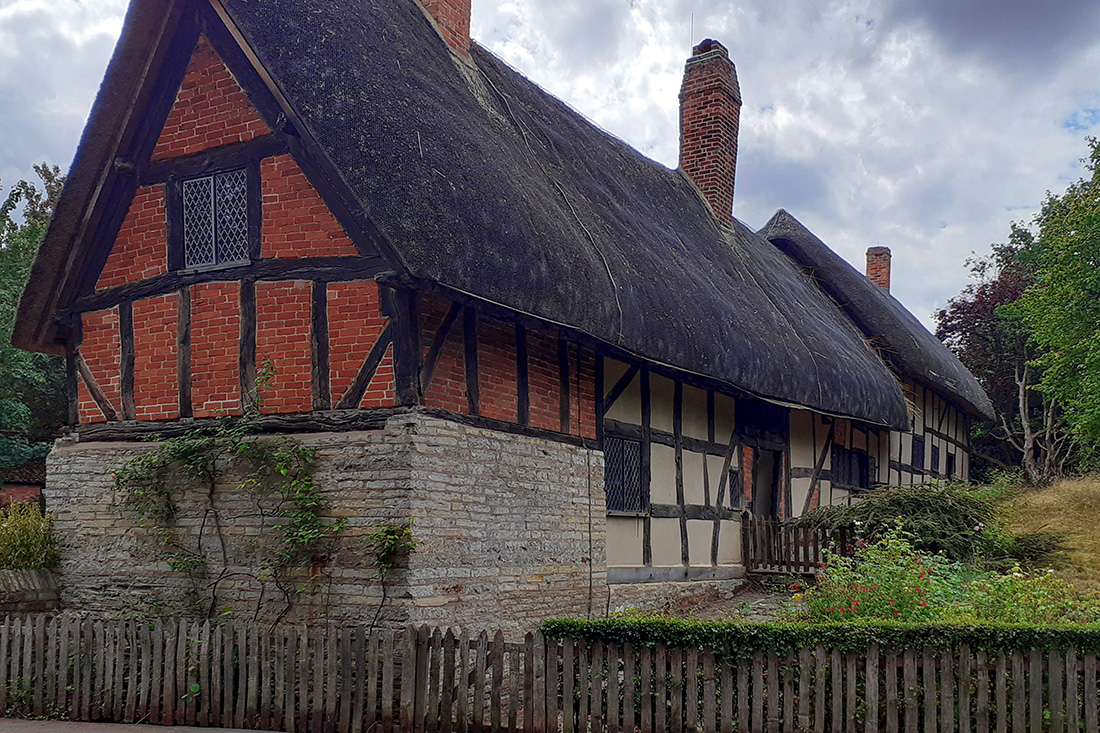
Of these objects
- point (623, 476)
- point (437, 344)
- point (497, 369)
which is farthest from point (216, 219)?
point (623, 476)

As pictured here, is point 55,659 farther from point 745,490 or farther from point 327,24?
point 745,490

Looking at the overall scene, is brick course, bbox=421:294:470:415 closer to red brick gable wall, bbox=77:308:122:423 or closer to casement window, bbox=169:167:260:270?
casement window, bbox=169:167:260:270

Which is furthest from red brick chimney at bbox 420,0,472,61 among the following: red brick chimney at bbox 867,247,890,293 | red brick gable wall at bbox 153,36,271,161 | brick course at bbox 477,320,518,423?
red brick chimney at bbox 867,247,890,293

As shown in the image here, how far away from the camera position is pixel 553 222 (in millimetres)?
9531

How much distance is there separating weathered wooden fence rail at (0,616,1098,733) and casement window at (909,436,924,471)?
54.5ft

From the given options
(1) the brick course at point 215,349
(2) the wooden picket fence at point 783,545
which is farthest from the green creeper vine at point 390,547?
(2) the wooden picket fence at point 783,545

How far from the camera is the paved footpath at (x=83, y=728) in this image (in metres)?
7.49

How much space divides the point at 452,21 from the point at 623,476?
6.06 metres

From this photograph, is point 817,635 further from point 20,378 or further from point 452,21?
point 20,378

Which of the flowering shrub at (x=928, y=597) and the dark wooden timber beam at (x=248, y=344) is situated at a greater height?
the dark wooden timber beam at (x=248, y=344)

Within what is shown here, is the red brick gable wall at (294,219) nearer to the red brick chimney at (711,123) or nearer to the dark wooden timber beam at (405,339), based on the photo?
the dark wooden timber beam at (405,339)

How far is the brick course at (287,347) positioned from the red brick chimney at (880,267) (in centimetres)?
2372

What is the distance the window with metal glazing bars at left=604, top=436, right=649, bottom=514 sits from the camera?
11.2 m

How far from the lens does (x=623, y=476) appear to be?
11453mm
